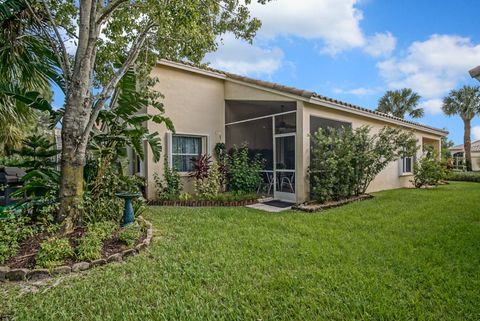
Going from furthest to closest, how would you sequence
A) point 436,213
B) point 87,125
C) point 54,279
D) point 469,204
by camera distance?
point 469,204 < point 436,213 < point 87,125 < point 54,279

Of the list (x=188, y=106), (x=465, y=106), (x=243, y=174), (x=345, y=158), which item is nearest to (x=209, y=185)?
(x=243, y=174)

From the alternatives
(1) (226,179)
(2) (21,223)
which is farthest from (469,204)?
(2) (21,223)

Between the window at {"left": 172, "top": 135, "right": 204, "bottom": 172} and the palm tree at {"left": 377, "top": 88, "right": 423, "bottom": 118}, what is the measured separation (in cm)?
2625

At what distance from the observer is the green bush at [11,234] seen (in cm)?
439

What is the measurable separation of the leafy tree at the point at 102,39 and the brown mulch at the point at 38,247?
379 millimetres

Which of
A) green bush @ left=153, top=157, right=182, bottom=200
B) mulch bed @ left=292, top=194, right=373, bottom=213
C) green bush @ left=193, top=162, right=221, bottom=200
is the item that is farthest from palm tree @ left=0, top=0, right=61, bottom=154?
mulch bed @ left=292, top=194, right=373, bottom=213

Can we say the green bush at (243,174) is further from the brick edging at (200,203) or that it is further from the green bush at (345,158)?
the green bush at (345,158)

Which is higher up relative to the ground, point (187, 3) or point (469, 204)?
point (187, 3)

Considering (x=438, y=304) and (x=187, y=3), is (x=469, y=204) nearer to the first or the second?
(x=438, y=304)

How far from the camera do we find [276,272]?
413cm

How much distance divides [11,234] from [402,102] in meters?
34.2

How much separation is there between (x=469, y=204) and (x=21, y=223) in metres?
13.1

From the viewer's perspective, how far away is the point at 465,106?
28.5 m

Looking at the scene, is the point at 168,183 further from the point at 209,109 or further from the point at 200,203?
the point at 209,109
